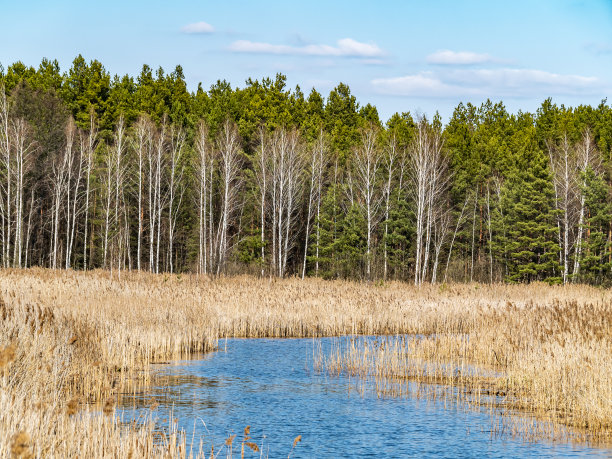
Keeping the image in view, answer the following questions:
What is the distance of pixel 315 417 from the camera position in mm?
12594

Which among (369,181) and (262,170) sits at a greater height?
(262,170)

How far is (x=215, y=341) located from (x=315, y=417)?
30.0 feet

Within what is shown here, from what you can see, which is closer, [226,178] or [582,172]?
[582,172]

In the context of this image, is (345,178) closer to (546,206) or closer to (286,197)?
(286,197)

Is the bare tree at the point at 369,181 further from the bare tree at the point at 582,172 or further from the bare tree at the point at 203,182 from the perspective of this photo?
the bare tree at the point at 582,172

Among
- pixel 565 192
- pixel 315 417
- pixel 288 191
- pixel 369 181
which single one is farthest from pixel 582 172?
pixel 315 417

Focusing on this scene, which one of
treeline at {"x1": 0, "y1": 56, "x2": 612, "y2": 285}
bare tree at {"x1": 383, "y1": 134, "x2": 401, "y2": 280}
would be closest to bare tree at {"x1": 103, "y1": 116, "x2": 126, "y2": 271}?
treeline at {"x1": 0, "y1": 56, "x2": 612, "y2": 285}

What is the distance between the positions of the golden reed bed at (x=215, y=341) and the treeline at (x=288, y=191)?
1732cm

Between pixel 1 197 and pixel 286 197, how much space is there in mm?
19490

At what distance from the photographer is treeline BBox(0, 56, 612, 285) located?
160 ft

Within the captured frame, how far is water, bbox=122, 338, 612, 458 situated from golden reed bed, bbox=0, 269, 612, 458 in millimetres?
868

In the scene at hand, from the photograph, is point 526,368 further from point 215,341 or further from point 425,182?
point 425,182

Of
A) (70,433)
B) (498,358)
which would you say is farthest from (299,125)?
(70,433)

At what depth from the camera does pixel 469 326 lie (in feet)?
78.3
